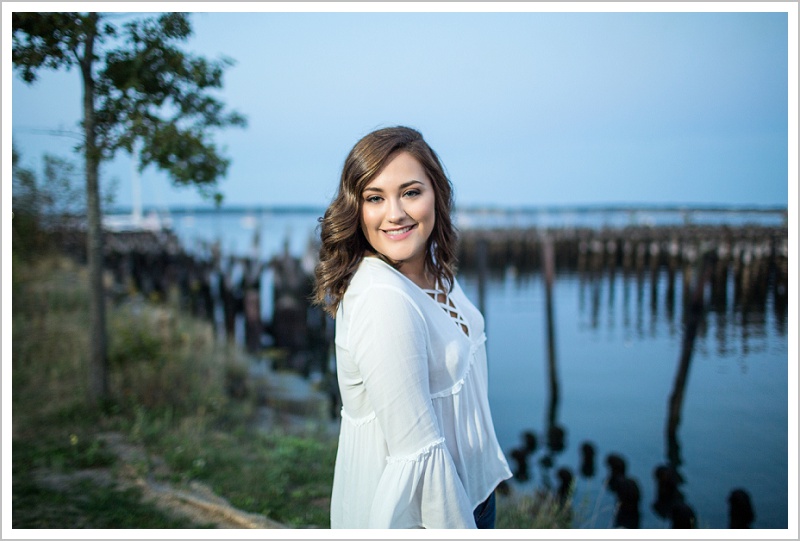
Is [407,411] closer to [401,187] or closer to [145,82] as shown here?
[401,187]

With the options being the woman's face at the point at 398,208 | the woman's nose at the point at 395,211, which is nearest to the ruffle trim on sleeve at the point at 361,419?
the woman's face at the point at 398,208

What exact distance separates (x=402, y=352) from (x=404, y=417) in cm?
19

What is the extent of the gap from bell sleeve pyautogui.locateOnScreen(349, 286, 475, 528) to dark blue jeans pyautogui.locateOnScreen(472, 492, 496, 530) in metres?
0.28

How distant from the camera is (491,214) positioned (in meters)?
57.7

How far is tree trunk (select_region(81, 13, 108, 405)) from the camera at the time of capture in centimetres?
437

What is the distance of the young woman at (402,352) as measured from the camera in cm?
169

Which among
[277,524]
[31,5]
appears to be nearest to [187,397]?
[277,524]

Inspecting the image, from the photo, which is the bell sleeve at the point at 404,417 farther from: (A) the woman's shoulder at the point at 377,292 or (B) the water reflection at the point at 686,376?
(B) the water reflection at the point at 686,376

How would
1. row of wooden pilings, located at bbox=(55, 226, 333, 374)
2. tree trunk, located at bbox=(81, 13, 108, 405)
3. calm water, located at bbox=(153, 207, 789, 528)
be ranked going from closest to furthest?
tree trunk, located at bbox=(81, 13, 108, 405), calm water, located at bbox=(153, 207, 789, 528), row of wooden pilings, located at bbox=(55, 226, 333, 374)

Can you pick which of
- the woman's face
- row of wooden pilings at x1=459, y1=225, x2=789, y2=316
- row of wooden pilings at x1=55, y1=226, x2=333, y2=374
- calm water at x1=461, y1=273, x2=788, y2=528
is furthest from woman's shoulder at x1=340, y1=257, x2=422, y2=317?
row of wooden pilings at x1=55, y1=226, x2=333, y2=374

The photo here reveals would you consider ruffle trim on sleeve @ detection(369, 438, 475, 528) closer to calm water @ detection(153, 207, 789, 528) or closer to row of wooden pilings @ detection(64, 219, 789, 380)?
calm water @ detection(153, 207, 789, 528)

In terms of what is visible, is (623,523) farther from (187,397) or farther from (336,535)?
(336,535)

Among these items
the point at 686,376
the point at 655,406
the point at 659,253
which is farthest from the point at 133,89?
the point at 659,253

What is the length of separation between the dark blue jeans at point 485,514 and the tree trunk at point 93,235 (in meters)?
3.67
